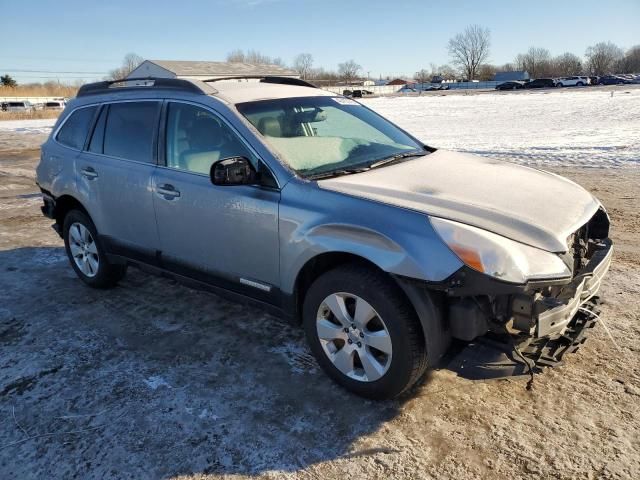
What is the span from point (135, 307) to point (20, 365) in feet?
3.50

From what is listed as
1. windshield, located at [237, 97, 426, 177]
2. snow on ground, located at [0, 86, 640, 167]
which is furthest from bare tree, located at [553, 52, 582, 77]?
windshield, located at [237, 97, 426, 177]

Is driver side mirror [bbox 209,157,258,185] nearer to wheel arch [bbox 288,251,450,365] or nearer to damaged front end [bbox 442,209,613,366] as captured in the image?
wheel arch [bbox 288,251,450,365]

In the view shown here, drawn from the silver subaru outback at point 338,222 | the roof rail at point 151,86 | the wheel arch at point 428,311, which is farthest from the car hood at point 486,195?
the roof rail at point 151,86

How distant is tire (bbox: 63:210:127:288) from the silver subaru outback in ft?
0.12

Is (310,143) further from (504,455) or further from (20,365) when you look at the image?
(20,365)

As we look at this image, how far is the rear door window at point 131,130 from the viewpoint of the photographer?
160 inches

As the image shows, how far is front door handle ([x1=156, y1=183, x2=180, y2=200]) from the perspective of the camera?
379 cm

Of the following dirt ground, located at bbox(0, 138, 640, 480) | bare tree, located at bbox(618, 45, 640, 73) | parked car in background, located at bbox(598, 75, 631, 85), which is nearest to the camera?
dirt ground, located at bbox(0, 138, 640, 480)

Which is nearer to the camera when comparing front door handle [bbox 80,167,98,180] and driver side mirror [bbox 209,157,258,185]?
driver side mirror [bbox 209,157,258,185]

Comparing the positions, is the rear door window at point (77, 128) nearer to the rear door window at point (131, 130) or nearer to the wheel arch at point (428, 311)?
the rear door window at point (131, 130)

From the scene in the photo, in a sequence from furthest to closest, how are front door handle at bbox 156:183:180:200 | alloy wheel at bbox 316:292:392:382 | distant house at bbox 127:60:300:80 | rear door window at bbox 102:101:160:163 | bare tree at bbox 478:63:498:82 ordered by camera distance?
bare tree at bbox 478:63:498:82, distant house at bbox 127:60:300:80, rear door window at bbox 102:101:160:163, front door handle at bbox 156:183:180:200, alloy wheel at bbox 316:292:392:382

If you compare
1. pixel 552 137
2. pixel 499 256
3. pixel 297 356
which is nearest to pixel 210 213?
pixel 297 356

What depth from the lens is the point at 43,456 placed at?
2697 millimetres

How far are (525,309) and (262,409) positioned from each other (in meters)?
1.57
